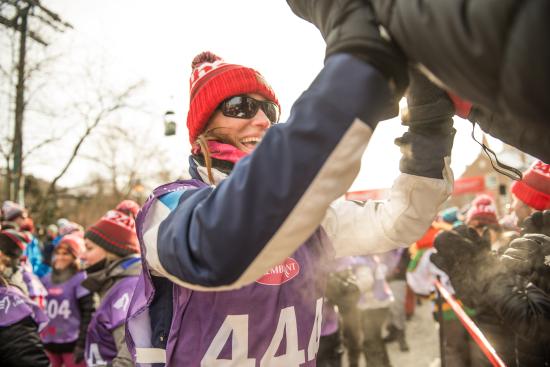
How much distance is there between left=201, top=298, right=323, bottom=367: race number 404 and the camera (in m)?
1.29

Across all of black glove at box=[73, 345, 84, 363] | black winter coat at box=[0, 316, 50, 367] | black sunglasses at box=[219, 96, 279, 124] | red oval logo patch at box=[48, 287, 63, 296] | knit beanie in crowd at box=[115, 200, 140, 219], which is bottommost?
black glove at box=[73, 345, 84, 363]

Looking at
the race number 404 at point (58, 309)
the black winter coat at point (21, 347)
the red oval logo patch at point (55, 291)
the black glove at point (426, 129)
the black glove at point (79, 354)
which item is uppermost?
the black glove at point (426, 129)

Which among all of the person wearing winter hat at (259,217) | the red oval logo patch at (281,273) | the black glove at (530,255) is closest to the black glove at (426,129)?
the person wearing winter hat at (259,217)

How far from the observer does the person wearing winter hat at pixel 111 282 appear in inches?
116

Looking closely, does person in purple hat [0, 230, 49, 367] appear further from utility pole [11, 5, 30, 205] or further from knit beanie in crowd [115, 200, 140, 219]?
utility pole [11, 5, 30, 205]

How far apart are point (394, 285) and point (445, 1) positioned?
23.6 ft

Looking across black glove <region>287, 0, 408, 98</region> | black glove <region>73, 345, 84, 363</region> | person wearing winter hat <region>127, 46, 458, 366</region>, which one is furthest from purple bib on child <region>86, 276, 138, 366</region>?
black glove <region>287, 0, 408, 98</region>

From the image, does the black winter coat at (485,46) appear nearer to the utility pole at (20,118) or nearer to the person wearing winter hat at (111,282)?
the person wearing winter hat at (111,282)

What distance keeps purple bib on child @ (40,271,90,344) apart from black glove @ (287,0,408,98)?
4.49 m

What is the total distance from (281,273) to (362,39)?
927 millimetres

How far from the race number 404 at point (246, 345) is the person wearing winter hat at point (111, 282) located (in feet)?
5.22

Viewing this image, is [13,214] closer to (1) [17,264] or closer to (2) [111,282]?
(1) [17,264]

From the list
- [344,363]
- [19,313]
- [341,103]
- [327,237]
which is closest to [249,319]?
[327,237]

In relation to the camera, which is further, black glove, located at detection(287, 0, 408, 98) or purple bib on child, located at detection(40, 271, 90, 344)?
purple bib on child, located at detection(40, 271, 90, 344)
